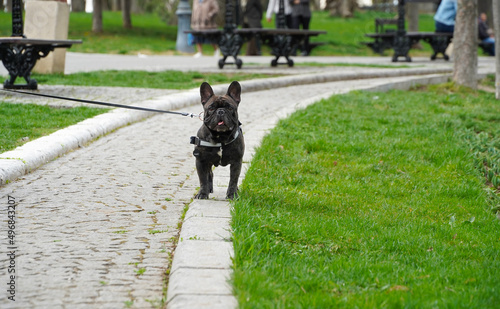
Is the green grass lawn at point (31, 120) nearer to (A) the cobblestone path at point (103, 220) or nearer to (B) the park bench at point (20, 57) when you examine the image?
(A) the cobblestone path at point (103, 220)

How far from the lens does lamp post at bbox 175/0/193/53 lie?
28219 millimetres

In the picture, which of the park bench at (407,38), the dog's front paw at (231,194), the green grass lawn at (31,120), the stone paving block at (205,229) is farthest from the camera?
the park bench at (407,38)

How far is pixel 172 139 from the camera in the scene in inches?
317

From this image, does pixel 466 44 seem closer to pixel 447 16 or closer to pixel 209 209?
pixel 447 16

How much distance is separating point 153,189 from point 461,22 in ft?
29.7

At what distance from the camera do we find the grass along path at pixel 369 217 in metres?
3.51

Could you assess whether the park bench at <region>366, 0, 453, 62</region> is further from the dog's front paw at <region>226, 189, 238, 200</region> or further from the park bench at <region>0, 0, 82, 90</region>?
the dog's front paw at <region>226, 189, 238, 200</region>

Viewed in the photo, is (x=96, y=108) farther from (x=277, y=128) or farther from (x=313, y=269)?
(x=313, y=269)

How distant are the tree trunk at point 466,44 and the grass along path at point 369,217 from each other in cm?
398

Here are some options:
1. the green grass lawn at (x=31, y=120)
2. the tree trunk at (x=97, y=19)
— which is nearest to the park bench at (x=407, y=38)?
the green grass lawn at (x=31, y=120)

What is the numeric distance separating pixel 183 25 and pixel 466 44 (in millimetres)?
17700

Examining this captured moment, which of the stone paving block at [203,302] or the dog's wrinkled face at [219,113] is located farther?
the dog's wrinkled face at [219,113]

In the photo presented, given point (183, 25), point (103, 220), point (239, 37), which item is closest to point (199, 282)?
point (103, 220)

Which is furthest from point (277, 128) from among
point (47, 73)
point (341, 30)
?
point (341, 30)
